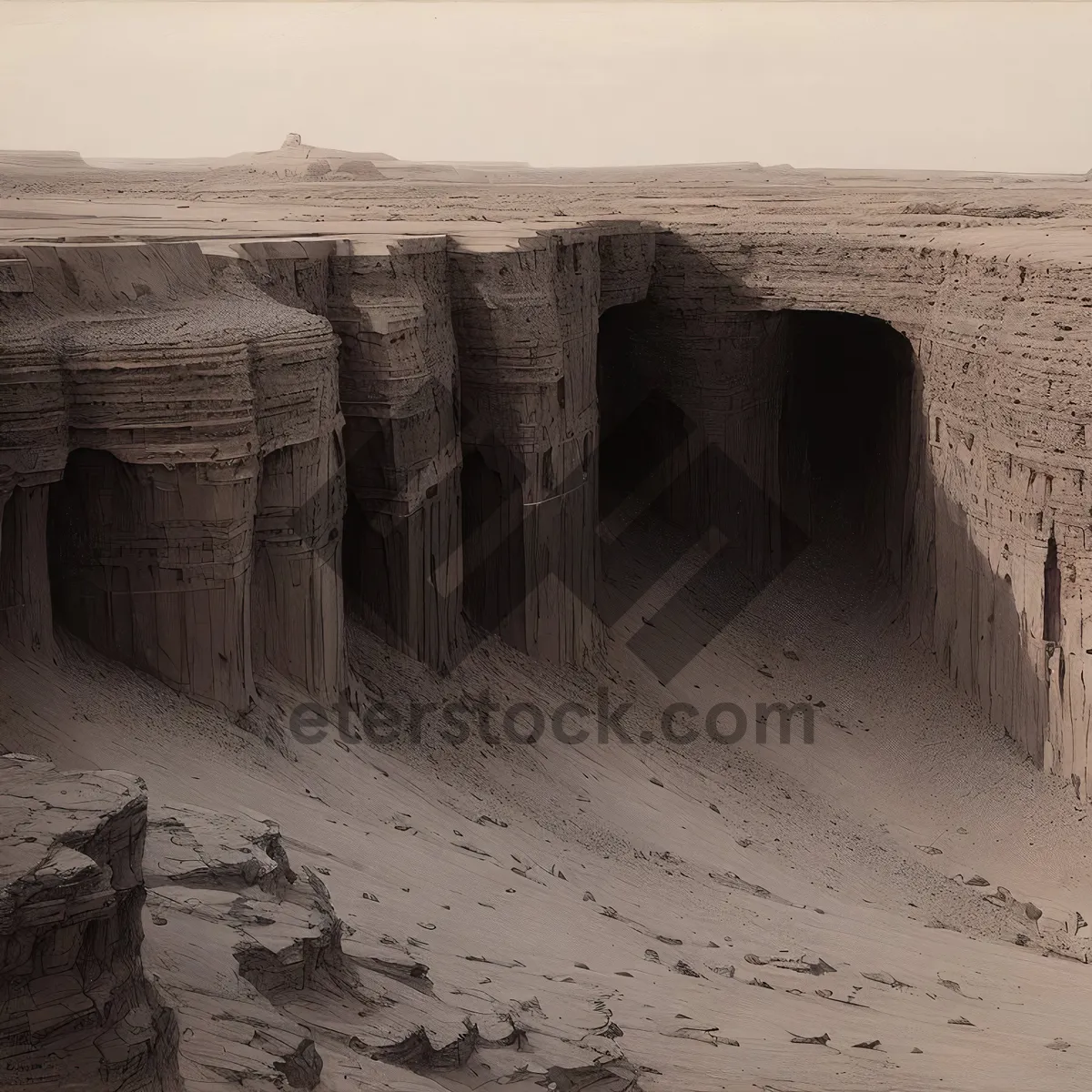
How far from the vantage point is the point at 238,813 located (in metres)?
6.79

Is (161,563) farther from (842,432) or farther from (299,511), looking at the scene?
(842,432)

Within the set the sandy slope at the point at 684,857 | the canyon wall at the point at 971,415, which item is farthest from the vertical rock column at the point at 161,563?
the canyon wall at the point at 971,415

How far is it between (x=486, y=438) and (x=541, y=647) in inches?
66.1

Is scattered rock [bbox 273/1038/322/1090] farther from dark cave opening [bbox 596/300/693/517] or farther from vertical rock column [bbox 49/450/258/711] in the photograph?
dark cave opening [bbox 596/300/693/517]

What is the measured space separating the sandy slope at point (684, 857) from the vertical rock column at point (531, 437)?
0.49 metres

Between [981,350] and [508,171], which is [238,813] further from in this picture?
[508,171]

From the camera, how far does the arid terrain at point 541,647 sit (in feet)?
18.1

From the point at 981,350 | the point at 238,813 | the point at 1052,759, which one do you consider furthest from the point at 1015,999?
the point at 981,350

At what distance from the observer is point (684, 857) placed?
367 inches

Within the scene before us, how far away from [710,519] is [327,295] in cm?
575

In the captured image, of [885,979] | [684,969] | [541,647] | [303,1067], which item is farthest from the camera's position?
[541,647]

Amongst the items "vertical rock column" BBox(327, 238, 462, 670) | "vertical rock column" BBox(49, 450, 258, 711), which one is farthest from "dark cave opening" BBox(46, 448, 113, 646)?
"vertical rock column" BBox(327, 238, 462, 670)

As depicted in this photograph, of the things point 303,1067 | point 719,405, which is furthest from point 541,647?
point 303,1067

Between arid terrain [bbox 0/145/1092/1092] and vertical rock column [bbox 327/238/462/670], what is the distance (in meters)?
0.04
